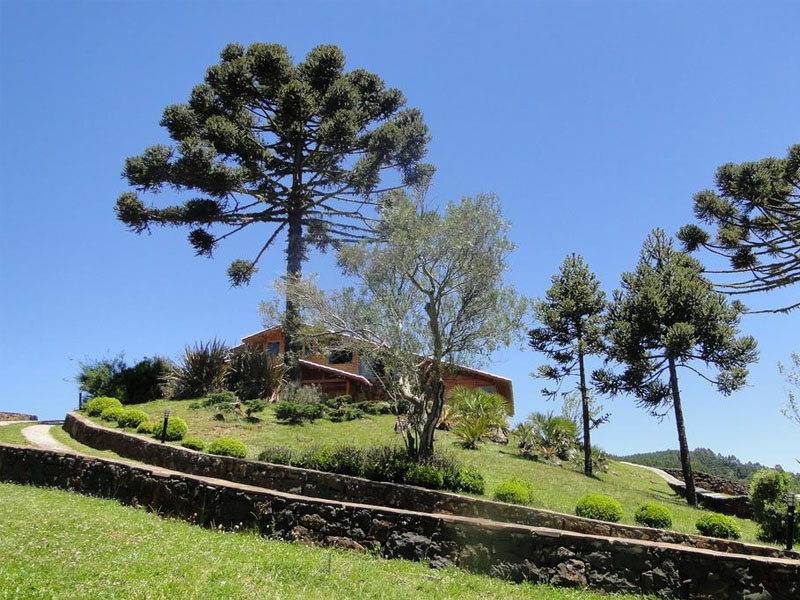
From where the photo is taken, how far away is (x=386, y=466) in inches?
544

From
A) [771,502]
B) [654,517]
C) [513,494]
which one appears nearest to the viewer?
[654,517]

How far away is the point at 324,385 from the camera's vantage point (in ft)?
98.1

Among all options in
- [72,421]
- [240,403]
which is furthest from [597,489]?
[72,421]

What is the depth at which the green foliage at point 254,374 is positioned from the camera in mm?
24422

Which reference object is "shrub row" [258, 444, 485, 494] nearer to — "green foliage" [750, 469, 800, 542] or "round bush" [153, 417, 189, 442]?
"round bush" [153, 417, 189, 442]

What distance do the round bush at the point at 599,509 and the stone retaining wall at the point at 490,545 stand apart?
12.9 feet

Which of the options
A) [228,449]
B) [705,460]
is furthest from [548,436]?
[705,460]

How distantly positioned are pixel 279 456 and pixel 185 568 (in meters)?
8.08

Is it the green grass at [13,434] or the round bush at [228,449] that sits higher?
the green grass at [13,434]

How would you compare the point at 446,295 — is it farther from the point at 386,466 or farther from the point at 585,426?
the point at 585,426

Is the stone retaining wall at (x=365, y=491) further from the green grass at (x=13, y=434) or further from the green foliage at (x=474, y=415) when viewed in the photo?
the green foliage at (x=474, y=415)

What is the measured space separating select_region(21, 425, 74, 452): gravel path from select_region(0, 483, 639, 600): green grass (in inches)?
306

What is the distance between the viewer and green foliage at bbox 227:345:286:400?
2442 cm

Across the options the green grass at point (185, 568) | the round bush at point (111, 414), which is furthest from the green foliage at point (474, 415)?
the green grass at point (185, 568)
